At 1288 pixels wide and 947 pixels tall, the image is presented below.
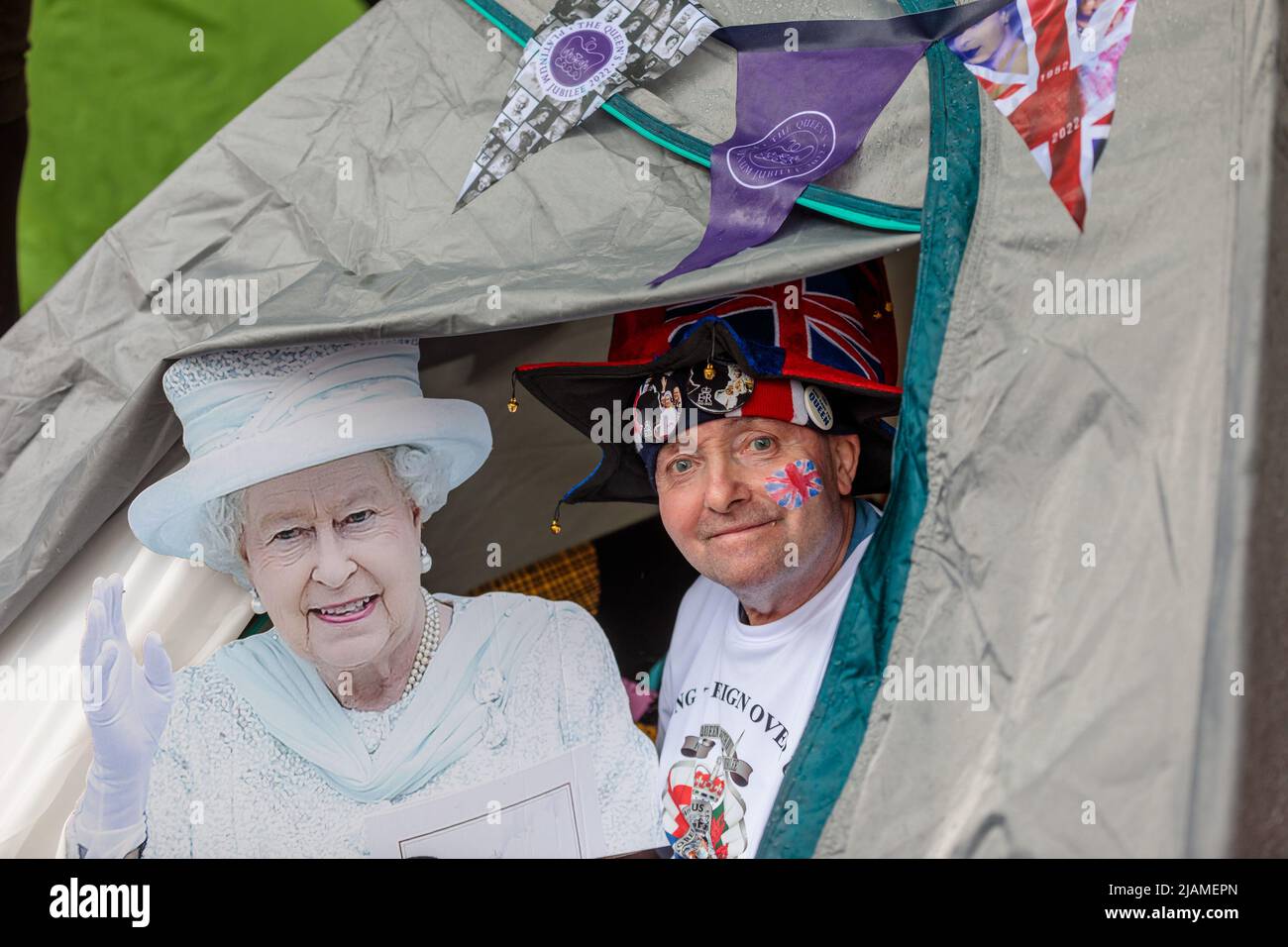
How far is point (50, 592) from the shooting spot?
176 cm

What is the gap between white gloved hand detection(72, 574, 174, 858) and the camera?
66.0 inches

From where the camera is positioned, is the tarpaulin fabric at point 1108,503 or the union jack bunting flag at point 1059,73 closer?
the tarpaulin fabric at point 1108,503

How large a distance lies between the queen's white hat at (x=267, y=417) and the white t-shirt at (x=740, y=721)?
1.73 ft

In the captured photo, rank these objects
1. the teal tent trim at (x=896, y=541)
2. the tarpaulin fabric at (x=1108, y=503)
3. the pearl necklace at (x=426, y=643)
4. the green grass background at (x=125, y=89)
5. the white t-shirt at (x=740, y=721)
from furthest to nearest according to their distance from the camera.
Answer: the green grass background at (x=125, y=89) → the pearl necklace at (x=426, y=643) → the white t-shirt at (x=740, y=721) → the teal tent trim at (x=896, y=541) → the tarpaulin fabric at (x=1108, y=503)

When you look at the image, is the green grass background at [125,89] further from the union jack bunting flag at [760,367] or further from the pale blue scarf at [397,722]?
the pale blue scarf at [397,722]

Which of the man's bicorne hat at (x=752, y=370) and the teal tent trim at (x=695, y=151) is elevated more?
the teal tent trim at (x=695, y=151)

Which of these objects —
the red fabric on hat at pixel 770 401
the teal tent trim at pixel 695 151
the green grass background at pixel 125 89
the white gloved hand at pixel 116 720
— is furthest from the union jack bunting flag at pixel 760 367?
the green grass background at pixel 125 89

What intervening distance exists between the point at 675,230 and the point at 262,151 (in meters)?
0.61

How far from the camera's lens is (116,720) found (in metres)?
1.68

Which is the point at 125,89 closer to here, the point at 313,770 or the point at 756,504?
the point at 313,770

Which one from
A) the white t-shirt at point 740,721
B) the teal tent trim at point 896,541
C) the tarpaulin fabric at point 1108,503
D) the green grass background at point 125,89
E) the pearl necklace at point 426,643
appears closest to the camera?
the tarpaulin fabric at point 1108,503

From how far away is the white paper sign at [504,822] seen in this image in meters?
1.72

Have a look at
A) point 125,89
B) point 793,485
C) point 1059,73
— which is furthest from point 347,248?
point 125,89
